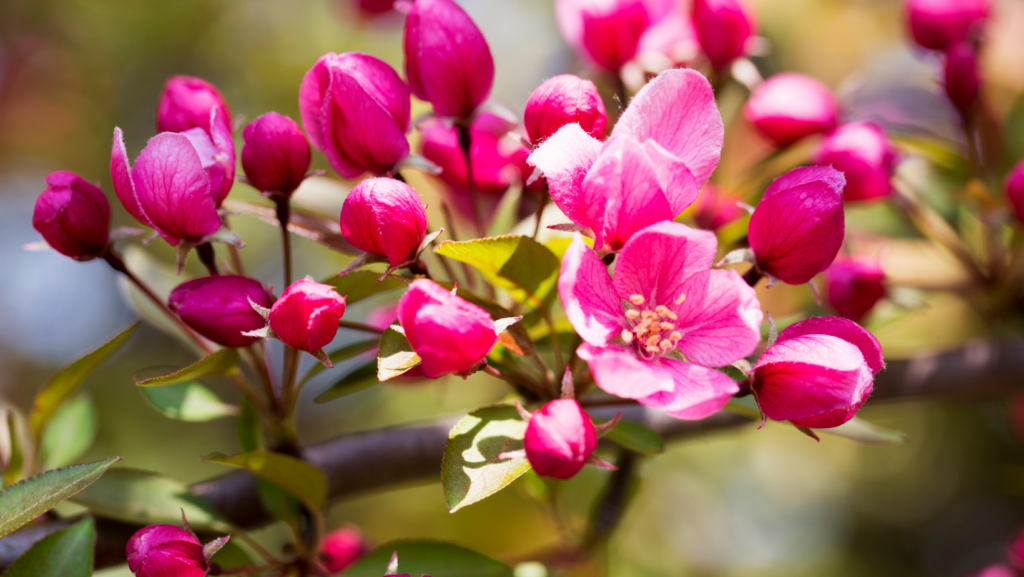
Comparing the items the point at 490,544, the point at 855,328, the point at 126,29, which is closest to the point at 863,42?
the point at 490,544

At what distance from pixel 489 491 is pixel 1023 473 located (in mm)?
3507

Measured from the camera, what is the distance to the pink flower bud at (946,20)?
1.69 meters

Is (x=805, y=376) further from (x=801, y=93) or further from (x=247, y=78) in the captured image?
(x=247, y=78)

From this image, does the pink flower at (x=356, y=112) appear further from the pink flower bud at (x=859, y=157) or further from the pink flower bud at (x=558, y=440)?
the pink flower bud at (x=859, y=157)

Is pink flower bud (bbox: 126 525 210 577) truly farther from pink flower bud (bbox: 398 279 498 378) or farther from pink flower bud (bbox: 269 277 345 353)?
pink flower bud (bbox: 398 279 498 378)

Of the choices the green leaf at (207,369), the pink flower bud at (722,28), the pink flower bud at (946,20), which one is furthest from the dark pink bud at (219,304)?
the pink flower bud at (946,20)

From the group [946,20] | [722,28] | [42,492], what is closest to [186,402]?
[42,492]

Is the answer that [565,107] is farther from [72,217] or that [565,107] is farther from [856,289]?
[856,289]

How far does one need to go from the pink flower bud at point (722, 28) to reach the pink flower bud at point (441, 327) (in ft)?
3.30

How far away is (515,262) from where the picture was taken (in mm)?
1015

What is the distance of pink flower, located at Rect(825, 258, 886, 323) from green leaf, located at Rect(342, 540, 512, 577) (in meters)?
0.82

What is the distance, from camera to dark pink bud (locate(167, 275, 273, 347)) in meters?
0.96

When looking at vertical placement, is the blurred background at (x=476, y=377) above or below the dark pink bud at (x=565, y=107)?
below

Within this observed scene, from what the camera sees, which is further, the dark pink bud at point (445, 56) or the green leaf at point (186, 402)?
the green leaf at point (186, 402)
